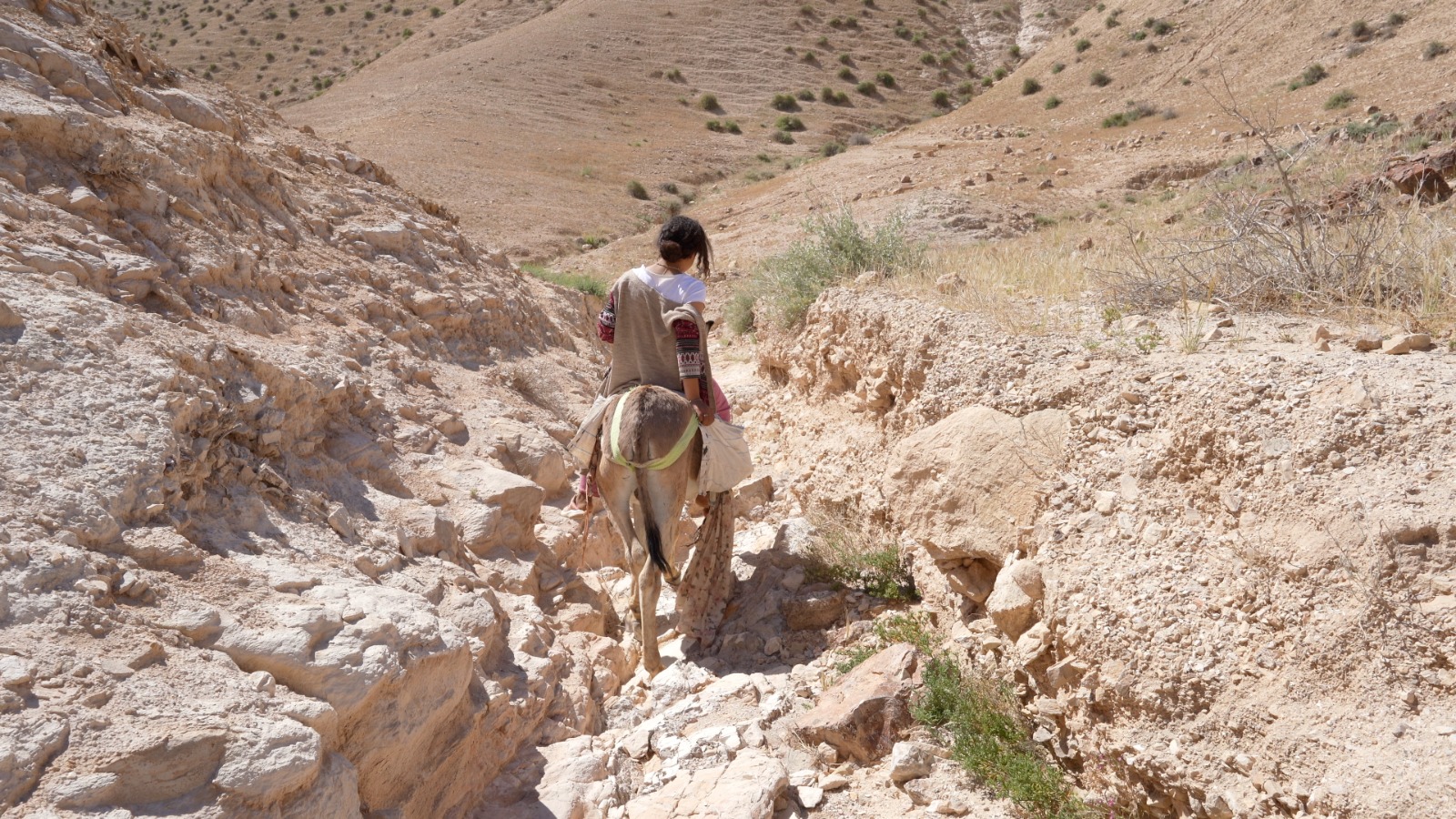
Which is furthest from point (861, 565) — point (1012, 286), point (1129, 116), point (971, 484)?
point (1129, 116)

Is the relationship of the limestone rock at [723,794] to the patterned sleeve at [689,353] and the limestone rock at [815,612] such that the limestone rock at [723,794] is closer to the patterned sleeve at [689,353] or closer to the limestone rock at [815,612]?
the limestone rock at [815,612]

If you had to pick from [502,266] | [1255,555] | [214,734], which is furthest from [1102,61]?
[214,734]

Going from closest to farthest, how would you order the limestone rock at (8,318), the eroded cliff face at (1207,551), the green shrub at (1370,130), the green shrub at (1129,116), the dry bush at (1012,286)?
the eroded cliff face at (1207,551) < the limestone rock at (8,318) < the dry bush at (1012,286) < the green shrub at (1370,130) < the green shrub at (1129,116)

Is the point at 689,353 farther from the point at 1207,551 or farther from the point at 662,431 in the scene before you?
the point at 1207,551

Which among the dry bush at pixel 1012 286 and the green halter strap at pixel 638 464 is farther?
the dry bush at pixel 1012 286

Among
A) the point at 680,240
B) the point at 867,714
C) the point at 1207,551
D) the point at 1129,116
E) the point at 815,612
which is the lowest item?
the point at 1129,116

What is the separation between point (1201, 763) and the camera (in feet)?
8.64

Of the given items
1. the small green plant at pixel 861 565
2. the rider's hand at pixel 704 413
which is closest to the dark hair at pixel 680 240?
the rider's hand at pixel 704 413

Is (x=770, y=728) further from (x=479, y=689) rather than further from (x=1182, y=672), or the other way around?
(x=1182, y=672)

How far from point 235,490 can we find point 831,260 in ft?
16.3

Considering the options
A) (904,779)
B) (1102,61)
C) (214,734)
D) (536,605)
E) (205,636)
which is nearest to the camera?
(214,734)

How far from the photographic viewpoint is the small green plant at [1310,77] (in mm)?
18703

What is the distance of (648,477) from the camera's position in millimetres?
4102

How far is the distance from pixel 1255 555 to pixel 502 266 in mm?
6189
